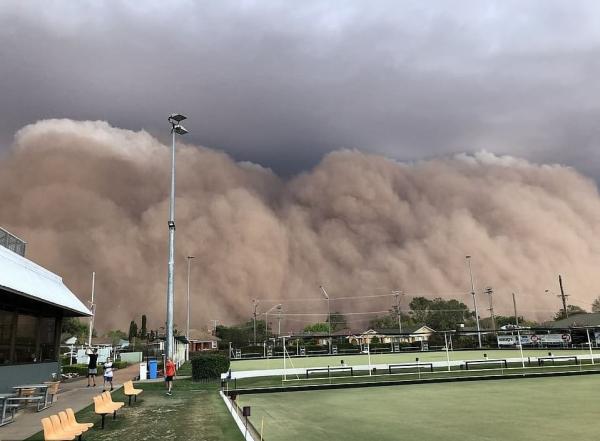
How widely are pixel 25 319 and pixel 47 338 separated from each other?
4.06 meters

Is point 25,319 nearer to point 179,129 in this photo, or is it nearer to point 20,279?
point 20,279

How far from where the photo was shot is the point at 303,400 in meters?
20.2

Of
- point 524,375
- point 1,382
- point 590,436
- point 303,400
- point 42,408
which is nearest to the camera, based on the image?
point 590,436

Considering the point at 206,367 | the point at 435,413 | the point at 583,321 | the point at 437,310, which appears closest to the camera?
the point at 435,413

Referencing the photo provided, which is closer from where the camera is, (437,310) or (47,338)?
(47,338)

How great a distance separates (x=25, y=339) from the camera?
22266mm

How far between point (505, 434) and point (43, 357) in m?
23.2

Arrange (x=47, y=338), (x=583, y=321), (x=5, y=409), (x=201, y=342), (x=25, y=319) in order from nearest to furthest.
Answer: (x=5, y=409)
(x=25, y=319)
(x=47, y=338)
(x=583, y=321)
(x=201, y=342)

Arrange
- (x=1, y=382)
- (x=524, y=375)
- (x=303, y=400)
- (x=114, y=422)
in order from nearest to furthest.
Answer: (x=114, y=422)
(x=1, y=382)
(x=303, y=400)
(x=524, y=375)

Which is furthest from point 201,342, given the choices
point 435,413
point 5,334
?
point 435,413

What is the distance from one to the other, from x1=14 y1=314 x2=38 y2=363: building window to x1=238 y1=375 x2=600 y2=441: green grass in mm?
10485

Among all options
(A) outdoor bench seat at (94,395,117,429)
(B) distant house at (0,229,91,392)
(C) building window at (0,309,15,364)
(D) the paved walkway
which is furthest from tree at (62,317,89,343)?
(A) outdoor bench seat at (94,395,117,429)

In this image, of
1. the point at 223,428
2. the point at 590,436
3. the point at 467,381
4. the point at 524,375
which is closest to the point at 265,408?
the point at 223,428

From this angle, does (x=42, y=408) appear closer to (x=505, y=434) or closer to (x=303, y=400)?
(x=303, y=400)
